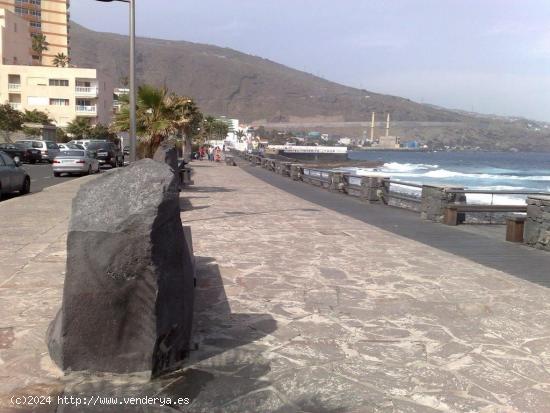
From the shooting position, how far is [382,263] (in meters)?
7.78

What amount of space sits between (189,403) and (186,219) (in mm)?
8669

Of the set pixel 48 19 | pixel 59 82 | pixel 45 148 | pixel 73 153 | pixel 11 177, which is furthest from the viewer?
pixel 48 19

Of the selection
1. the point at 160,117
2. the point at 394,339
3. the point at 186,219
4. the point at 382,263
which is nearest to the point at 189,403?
the point at 394,339

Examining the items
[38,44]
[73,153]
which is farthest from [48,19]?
[73,153]

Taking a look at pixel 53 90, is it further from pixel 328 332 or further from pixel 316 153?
pixel 328 332

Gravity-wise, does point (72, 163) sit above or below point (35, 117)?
below

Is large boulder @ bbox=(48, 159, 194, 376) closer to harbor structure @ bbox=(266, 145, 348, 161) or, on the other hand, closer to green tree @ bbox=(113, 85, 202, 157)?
green tree @ bbox=(113, 85, 202, 157)

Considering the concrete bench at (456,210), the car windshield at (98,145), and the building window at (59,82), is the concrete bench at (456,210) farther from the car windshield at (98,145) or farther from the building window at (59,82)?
the building window at (59,82)

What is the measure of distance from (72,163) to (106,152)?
799 centimetres

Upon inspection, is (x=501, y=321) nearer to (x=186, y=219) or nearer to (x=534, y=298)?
(x=534, y=298)

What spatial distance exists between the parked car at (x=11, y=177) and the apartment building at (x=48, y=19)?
300 ft

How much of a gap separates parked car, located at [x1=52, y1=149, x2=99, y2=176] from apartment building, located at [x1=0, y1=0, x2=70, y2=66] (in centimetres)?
8181

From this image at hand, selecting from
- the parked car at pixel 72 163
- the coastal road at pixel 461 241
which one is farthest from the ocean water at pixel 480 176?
the parked car at pixel 72 163

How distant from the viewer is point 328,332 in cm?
495
